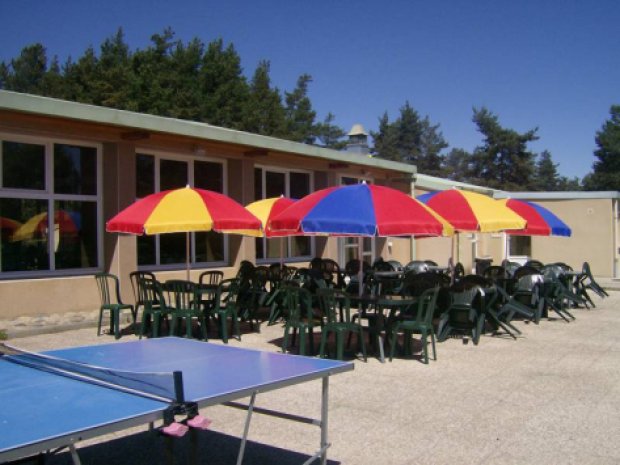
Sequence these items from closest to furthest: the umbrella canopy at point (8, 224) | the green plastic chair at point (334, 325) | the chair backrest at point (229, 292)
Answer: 1. the green plastic chair at point (334, 325)
2. the chair backrest at point (229, 292)
3. the umbrella canopy at point (8, 224)

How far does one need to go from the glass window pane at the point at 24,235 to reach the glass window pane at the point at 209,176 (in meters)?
3.53

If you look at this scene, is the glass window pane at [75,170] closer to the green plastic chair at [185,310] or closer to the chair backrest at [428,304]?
the green plastic chair at [185,310]

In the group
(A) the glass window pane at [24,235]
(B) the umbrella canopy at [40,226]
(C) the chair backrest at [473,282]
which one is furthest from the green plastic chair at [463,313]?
(A) the glass window pane at [24,235]

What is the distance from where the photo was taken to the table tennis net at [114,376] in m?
2.95

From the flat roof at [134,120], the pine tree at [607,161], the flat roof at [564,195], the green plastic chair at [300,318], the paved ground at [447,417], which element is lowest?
the paved ground at [447,417]

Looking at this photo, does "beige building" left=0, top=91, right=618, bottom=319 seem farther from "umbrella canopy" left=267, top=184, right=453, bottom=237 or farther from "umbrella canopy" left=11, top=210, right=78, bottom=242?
"umbrella canopy" left=267, top=184, right=453, bottom=237

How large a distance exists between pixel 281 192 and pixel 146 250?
15.0 feet

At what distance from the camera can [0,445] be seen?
2.34m

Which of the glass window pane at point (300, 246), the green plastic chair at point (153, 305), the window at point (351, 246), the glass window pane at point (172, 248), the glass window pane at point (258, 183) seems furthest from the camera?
the window at point (351, 246)

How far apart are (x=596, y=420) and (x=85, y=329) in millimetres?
7534

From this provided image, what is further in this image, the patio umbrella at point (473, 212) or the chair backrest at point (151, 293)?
the patio umbrella at point (473, 212)

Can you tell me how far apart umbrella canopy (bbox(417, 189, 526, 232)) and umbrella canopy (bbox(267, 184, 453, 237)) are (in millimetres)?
1597

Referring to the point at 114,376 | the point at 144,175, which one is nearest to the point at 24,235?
the point at 144,175

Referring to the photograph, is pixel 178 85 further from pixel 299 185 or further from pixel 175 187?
pixel 175 187
